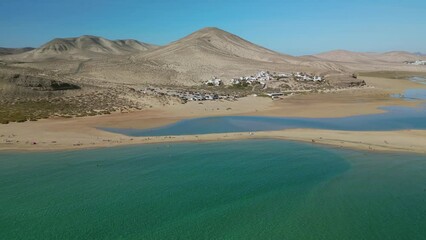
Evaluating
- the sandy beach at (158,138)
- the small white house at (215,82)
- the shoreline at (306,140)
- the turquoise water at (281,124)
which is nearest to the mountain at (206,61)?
the small white house at (215,82)

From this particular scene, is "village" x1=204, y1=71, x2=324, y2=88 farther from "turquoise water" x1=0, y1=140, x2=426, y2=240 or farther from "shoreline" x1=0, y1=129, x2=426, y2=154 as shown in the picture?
"turquoise water" x1=0, y1=140, x2=426, y2=240

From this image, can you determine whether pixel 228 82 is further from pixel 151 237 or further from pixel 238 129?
pixel 151 237

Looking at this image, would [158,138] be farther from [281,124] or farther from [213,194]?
[213,194]

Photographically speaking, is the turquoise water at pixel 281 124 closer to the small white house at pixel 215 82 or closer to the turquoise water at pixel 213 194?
the turquoise water at pixel 213 194

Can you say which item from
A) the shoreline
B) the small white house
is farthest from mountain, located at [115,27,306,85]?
the shoreline

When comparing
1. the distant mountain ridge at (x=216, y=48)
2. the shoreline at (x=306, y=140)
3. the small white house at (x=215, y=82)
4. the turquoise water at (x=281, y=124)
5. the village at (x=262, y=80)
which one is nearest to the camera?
the shoreline at (x=306, y=140)

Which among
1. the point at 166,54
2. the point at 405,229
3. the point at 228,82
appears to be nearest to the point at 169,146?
the point at 405,229
